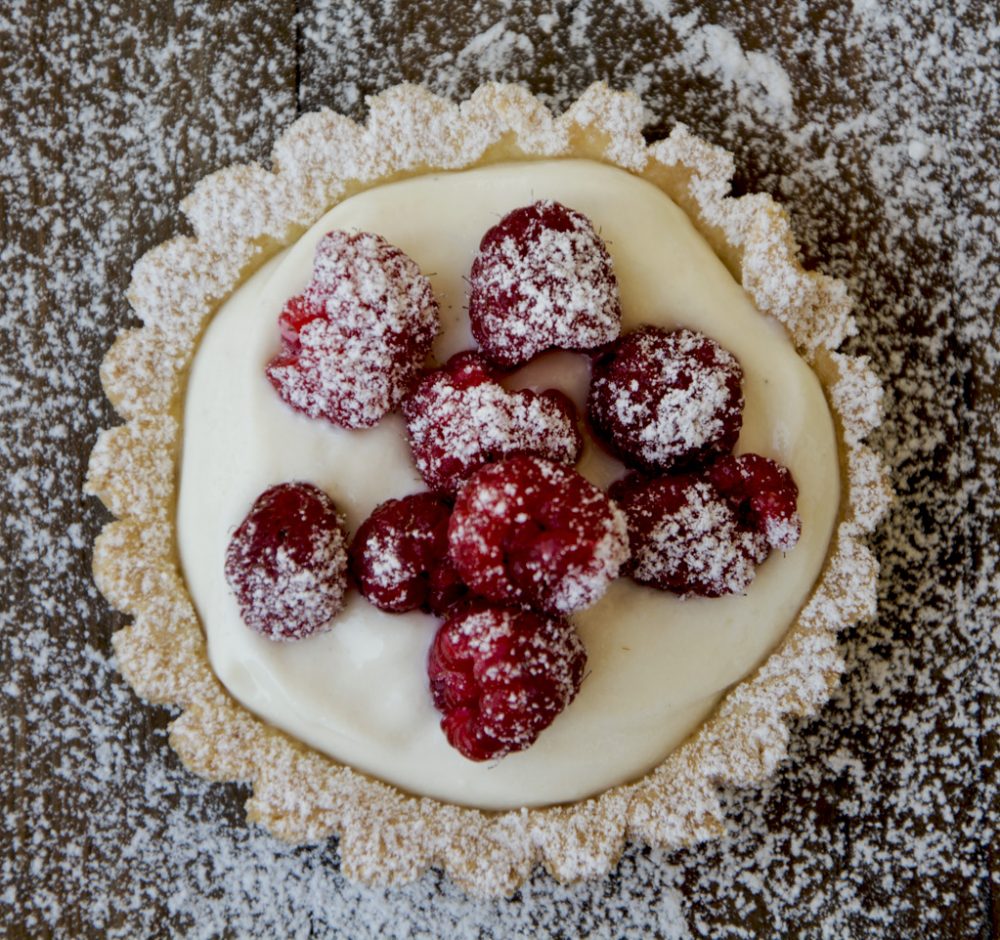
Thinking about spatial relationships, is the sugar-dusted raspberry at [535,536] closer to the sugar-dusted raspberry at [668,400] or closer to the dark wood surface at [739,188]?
the sugar-dusted raspberry at [668,400]

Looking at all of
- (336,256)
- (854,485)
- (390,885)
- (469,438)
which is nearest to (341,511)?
(469,438)

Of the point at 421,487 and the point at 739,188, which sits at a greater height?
the point at 739,188

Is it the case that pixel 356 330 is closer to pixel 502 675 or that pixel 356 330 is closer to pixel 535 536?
pixel 535 536

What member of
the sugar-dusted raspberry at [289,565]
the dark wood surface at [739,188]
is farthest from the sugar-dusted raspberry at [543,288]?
the dark wood surface at [739,188]

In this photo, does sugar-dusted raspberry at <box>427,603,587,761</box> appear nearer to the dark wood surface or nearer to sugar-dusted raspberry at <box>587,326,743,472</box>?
sugar-dusted raspberry at <box>587,326,743,472</box>

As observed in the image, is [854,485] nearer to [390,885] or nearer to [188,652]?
[390,885]

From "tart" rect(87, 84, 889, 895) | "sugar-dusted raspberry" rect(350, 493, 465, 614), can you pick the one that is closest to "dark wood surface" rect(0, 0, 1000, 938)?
"tart" rect(87, 84, 889, 895)

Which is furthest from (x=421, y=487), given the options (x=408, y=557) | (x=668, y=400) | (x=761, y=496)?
(x=761, y=496)
